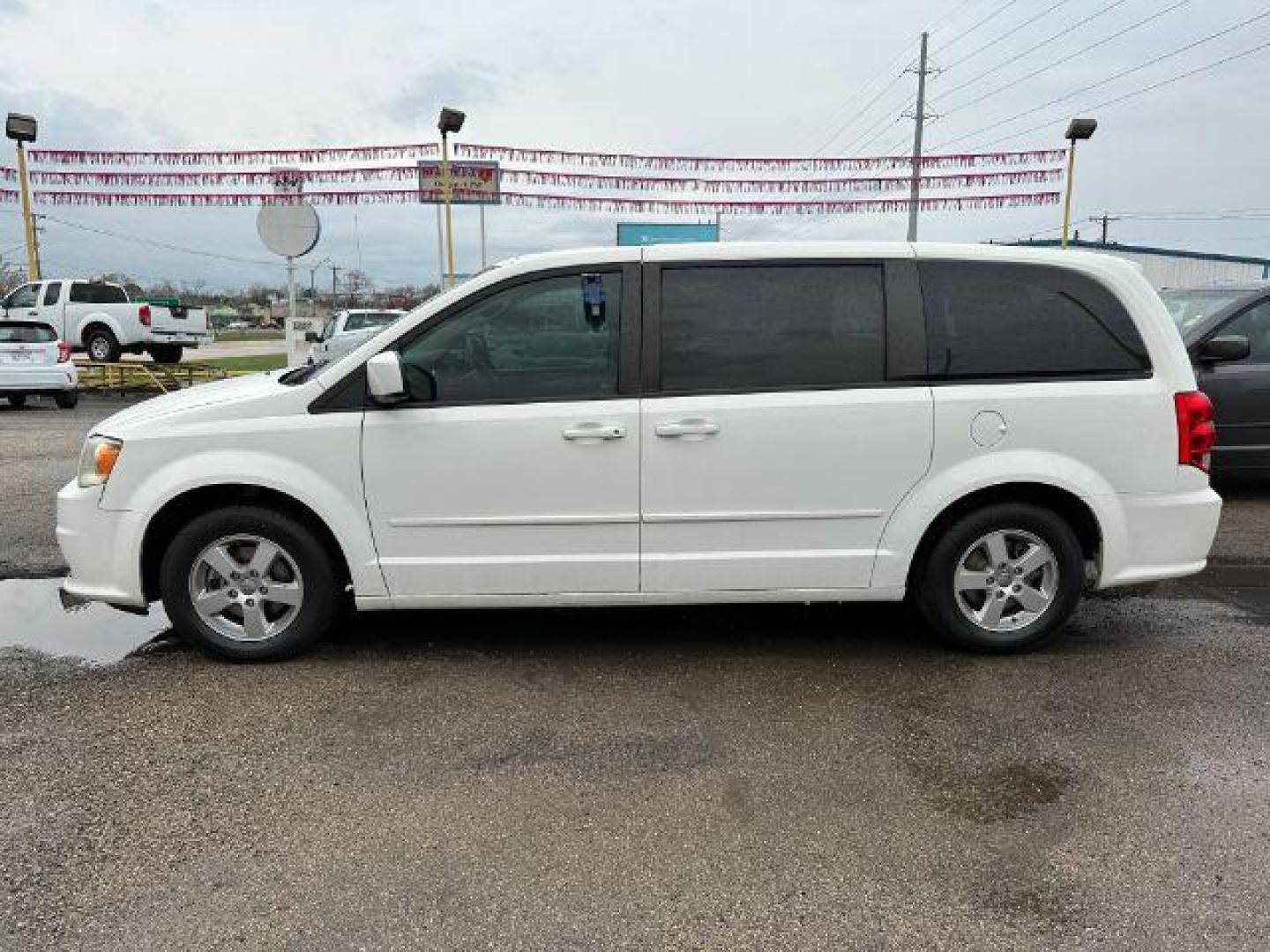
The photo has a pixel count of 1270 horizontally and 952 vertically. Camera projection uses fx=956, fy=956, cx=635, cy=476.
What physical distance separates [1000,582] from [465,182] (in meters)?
24.1

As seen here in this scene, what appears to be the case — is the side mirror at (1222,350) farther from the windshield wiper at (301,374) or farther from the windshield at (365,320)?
the windshield at (365,320)

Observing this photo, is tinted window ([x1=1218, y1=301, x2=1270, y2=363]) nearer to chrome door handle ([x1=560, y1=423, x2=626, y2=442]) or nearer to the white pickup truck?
chrome door handle ([x1=560, y1=423, x2=626, y2=442])

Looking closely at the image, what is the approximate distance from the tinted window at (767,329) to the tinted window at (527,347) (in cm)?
28

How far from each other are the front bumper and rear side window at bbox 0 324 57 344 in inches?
497

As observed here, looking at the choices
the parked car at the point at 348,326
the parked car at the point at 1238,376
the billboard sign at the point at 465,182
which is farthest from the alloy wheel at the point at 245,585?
the billboard sign at the point at 465,182

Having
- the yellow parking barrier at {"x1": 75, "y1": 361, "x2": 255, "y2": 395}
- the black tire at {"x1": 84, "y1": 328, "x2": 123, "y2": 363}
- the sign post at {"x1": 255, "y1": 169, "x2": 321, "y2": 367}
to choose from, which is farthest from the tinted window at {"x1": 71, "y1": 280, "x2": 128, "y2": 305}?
the sign post at {"x1": 255, "y1": 169, "x2": 321, "y2": 367}

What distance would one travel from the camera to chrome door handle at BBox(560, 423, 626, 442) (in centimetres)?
407

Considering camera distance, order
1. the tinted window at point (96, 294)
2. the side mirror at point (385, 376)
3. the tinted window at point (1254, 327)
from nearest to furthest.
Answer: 1. the side mirror at point (385, 376)
2. the tinted window at point (1254, 327)
3. the tinted window at point (96, 294)

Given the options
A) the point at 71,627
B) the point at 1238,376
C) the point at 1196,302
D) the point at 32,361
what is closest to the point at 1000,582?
the point at 1238,376

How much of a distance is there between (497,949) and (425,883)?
0.38 meters

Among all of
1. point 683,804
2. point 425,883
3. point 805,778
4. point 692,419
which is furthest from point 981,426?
point 425,883

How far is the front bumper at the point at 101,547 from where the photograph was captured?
13.6 ft

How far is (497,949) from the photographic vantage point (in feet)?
7.93

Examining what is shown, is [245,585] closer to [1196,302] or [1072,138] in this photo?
[1196,302]
